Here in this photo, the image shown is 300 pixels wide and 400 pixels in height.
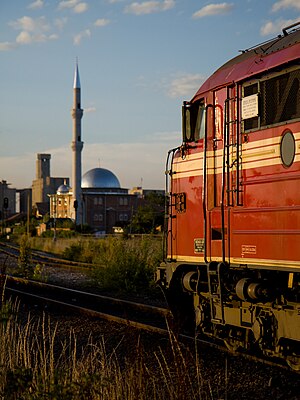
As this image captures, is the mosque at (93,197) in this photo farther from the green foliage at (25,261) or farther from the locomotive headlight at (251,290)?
the locomotive headlight at (251,290)

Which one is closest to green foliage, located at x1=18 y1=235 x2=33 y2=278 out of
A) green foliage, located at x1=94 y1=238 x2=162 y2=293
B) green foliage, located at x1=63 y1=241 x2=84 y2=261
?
green foliage, located at x1=94 y1=238 x2=162 y2=293

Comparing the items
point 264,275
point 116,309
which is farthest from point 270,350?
point 116,309

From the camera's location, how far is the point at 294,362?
27.8ft

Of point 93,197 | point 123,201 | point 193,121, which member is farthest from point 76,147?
point 193,121

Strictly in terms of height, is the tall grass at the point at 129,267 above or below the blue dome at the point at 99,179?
below

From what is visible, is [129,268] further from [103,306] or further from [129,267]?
[103,306]

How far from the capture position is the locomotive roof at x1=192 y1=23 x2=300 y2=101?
27.7 ft

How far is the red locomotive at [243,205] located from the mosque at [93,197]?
73.9 metres

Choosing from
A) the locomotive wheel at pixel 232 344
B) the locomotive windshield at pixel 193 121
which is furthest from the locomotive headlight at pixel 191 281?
the locomotive windshield at pixel 193 121

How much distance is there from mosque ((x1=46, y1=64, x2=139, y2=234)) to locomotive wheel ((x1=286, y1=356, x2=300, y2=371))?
76.0 metres

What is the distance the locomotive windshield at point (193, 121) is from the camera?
1054cm

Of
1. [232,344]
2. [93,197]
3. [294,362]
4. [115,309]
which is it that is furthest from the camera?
[93,197]

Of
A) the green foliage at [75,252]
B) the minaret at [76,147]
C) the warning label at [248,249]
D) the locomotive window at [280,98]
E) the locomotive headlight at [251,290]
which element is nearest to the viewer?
the locomotive window at [280,98]

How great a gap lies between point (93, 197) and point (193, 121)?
96935 millimetres
